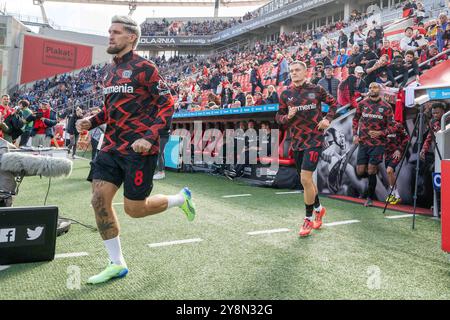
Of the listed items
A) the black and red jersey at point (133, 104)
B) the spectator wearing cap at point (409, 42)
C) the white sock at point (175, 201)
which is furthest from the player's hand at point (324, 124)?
the spectator wearing cap at point (409, 42)

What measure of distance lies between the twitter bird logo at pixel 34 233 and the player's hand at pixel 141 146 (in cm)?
114

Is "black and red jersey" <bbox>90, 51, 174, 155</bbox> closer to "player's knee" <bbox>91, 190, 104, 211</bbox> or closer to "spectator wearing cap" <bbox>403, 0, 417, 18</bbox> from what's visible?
"player's knee" <bbox>91, 190, 104, 211</bbox>

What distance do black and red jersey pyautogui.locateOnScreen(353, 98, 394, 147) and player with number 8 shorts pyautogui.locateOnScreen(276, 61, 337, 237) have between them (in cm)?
200

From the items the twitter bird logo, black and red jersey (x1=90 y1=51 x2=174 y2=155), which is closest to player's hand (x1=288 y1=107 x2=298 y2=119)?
black and red jersey (x1=90 y1=51 x2=174 y2=155)

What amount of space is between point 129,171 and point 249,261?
1.31 metres

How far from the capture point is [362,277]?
112 inches

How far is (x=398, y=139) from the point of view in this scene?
638 centimetres

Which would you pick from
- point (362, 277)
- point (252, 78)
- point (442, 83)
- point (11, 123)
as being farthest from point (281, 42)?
point (362, 277)

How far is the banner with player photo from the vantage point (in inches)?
238

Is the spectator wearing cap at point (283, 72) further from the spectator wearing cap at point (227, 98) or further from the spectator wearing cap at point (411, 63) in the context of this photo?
the spectator wearing cap at point (411, 63)

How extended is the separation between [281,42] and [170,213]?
82.8ft

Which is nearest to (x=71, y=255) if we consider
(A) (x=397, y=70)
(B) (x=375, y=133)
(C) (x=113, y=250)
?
(C) (x=113, y=250)

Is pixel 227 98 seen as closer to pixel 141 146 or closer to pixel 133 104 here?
pixel 133 104

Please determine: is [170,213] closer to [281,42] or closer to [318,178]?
[318,178]
